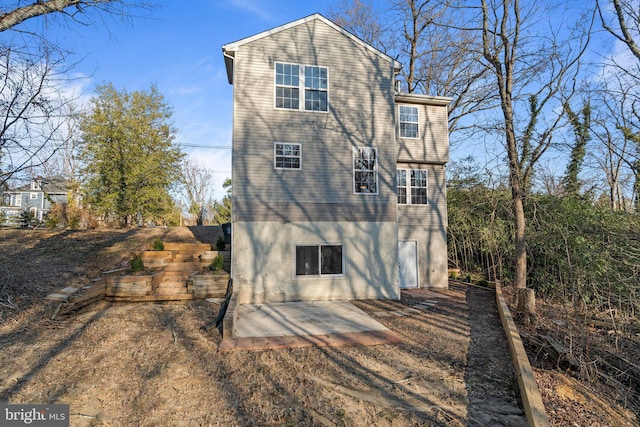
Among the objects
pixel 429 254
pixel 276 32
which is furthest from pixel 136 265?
pixel 429 254

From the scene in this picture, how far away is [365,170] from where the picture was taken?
10820 millimetres

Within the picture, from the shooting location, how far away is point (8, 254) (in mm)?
10055

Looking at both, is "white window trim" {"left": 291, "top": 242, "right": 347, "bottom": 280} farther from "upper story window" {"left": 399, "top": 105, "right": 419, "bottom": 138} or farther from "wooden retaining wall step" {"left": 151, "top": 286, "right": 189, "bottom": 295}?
"upper story window" {"left": 399, "top": 105, "right": 419, "bottom": 138}

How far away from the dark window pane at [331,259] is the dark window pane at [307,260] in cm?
23

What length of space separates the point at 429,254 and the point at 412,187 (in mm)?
2671

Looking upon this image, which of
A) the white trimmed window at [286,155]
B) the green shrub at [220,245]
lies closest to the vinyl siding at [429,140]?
the white trimmed window at [286,155]

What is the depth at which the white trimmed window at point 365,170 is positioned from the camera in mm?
10734

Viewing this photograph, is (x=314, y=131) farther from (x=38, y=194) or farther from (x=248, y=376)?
(x=38, y=194)

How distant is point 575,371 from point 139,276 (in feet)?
31.1

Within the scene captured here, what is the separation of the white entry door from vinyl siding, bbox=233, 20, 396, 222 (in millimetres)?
2373

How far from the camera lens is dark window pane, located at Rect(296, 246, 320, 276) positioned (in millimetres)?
10102

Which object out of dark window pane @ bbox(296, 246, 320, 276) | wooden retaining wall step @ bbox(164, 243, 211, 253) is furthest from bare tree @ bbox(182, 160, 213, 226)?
dark window pane @ bbox(296, 246, 320, 276)

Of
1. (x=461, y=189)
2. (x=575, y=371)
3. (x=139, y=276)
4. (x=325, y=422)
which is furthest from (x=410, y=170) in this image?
(x=325, y=422)

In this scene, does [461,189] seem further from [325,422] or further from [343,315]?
[325,422]
